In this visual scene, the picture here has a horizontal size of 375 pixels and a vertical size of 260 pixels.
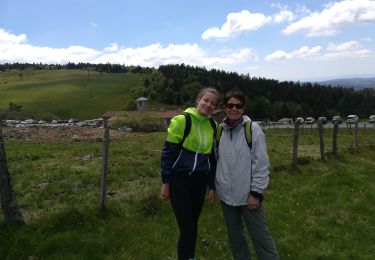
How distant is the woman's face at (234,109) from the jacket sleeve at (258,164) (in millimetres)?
303

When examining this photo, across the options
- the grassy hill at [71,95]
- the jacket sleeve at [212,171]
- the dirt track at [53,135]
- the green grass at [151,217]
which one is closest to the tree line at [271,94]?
the grassy hill at [71,95]

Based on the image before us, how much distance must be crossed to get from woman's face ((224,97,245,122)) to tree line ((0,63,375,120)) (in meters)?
104

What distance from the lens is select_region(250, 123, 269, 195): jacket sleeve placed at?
5352mm

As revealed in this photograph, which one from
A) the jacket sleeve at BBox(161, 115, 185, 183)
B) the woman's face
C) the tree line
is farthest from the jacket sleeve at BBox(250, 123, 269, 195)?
the tree line

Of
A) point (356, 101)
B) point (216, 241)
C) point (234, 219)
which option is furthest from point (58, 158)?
point (356, 101)

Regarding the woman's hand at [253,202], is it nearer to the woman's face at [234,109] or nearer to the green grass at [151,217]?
the woman's face at [234,109]

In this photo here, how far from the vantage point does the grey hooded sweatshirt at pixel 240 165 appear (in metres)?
5.37

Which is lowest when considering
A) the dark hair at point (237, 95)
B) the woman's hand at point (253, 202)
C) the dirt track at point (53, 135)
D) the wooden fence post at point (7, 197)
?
the dirt track at point (53, 135)

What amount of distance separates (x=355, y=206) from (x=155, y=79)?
144393mm

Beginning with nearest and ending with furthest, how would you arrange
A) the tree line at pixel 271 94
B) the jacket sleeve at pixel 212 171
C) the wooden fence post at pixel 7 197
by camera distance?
the jacket sleeve at pixel 212 171
the wooden fence post at pixel 7 197
the tree line at pixel 271 94

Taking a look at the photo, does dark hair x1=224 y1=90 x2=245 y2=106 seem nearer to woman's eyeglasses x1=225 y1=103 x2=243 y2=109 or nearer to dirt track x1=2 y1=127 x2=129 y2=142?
woman's eyeglasses x1=225 y1=103 x2=243 y2=109

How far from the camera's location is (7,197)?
7.67 meters

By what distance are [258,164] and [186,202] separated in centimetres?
117

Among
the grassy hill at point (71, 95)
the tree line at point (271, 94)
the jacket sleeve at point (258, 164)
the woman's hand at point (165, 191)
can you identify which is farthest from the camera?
the grassy hill at point (71, 95)
